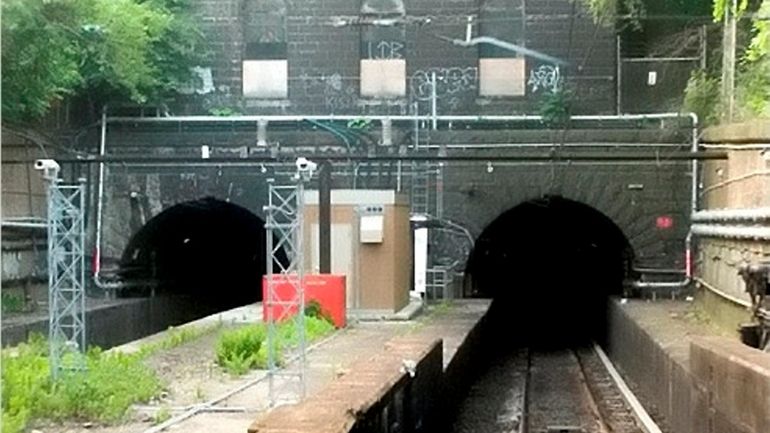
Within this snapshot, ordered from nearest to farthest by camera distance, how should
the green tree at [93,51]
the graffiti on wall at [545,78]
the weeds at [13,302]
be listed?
the green tree at [93,51]
the weeds at [13,302]
the graffiti on wall at [545,78]

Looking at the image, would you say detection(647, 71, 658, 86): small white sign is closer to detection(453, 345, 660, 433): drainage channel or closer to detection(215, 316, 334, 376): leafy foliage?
detection(453, 345, 660, 433): drainage channel

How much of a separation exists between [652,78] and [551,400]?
26.9 feet

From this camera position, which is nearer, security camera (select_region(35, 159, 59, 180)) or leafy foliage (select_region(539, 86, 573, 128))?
security camera (select_region(35, 159, 59, 180))

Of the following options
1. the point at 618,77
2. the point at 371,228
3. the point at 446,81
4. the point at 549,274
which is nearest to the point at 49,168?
the point at 371,228

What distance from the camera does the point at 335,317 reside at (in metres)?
20.2

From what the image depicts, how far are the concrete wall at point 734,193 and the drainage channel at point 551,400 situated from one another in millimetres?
1811

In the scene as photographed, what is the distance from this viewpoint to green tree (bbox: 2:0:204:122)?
59.6 feet

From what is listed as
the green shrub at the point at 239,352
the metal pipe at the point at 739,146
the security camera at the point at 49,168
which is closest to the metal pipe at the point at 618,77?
the metal pipe at the point at 739,146

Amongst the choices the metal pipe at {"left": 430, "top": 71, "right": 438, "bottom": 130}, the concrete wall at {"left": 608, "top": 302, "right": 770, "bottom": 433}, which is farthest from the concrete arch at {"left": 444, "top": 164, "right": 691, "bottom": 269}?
the concrete wall at {"left": 608, "top": 302, "right": 770, "bottom": 433}

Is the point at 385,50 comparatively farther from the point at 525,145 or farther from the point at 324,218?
the point at 324,218

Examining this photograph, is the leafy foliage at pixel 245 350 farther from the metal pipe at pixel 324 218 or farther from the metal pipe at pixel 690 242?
the metal pipe at pixel 690 242

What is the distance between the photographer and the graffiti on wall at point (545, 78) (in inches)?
1020

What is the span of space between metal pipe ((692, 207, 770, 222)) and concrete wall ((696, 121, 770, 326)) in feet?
0.43

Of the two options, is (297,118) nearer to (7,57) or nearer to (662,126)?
(662,126)
